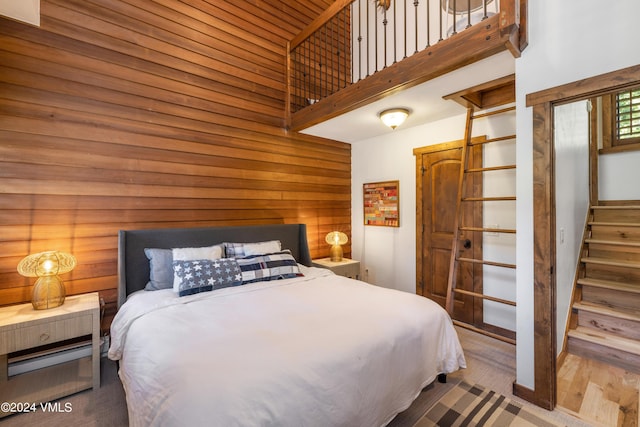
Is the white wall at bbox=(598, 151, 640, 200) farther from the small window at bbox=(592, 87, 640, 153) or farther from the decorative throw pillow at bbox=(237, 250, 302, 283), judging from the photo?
the decorative throw pillow at bbox=(237, 250, 302, 283)

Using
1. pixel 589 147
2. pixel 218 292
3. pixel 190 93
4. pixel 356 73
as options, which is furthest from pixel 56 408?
pixel 589 147

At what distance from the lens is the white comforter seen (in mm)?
1084

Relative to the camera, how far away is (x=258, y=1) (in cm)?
352

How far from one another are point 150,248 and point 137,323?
3.37 ft

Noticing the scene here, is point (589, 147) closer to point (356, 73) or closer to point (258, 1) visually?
point (356, 73)

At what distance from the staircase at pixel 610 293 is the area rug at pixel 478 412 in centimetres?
105

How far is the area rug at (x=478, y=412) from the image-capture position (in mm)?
1744

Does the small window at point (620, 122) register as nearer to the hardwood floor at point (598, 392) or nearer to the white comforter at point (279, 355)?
the hardwood floor at point (598, 392)

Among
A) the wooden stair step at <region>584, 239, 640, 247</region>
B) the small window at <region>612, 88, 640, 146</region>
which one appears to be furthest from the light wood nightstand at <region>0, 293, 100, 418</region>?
the small window at <region>612, 88, 640, 146</region>

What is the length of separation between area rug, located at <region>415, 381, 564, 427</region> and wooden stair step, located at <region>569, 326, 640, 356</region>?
1.04m

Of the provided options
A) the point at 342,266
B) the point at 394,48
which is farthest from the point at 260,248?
the point at 394,48

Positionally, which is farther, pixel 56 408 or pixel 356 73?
pixel 356 73

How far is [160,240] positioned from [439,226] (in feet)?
10.1

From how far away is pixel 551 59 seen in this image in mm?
1832
